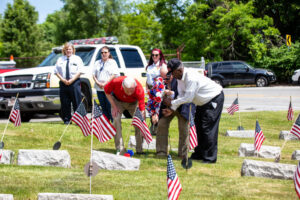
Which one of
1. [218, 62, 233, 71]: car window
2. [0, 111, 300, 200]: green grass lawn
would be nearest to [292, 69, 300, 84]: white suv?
[218, 62, 233, 71]: car window

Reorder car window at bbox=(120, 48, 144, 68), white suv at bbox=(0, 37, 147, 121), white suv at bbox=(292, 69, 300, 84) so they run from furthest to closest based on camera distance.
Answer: white suv at bbox=(292, 69, 300, 84), car window at bbox=(120, 48, 144, 68), white suv at bbox=(0, 37, 147, 121)

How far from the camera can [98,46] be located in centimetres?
1423

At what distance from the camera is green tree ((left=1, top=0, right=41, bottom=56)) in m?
52.9

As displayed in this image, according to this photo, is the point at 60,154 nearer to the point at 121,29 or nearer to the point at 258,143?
the point at 258,143

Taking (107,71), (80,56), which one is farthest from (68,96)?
(80,56)

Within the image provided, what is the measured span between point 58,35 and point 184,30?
85.2 ft

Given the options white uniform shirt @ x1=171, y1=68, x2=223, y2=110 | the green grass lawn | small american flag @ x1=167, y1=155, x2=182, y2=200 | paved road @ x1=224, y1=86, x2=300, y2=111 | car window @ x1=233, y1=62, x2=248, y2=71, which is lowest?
paved road @ x1=224, y1=86, x2=300, y2=111

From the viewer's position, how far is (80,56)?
14234 mm

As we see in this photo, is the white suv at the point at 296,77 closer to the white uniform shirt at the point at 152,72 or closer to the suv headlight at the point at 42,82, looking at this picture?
the suv headlight at the point at 42,82

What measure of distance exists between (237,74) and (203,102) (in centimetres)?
2511

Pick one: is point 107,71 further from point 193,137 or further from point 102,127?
point 193,137

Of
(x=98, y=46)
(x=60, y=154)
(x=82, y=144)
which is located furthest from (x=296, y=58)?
(x=60, y=154)

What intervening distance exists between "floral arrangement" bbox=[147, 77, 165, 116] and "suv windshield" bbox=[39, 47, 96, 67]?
3.84 m

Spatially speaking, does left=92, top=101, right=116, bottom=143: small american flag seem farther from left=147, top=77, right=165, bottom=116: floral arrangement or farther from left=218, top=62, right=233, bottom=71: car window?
left=218, top=62, right=233, bottom=71: car window
